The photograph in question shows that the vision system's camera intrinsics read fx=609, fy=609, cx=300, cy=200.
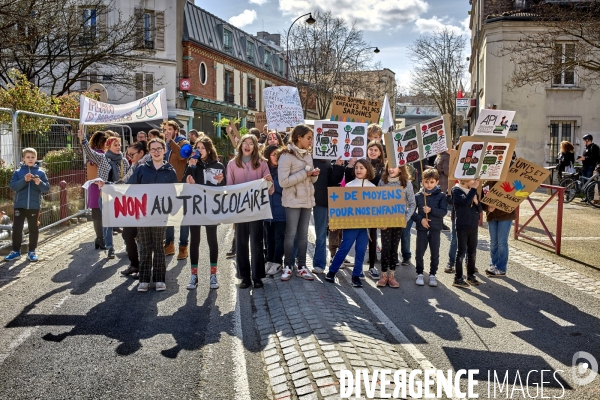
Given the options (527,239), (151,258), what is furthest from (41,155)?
(527,239)

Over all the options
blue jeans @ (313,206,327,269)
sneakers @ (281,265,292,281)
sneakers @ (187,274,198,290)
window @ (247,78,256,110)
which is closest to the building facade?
blue jeans @ (313,206,327,269)

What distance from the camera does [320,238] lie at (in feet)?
28.7

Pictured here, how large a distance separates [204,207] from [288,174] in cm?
119

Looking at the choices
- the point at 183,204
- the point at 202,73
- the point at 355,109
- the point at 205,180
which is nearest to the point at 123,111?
the point at 205,180

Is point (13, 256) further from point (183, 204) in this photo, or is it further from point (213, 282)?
point (213, 282)

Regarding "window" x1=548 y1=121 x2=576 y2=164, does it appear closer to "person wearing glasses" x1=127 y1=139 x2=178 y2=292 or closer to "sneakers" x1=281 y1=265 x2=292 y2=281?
"sneakers" x1=281 y1=265 x2=292 y2=281

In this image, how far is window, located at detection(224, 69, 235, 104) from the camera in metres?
45.8

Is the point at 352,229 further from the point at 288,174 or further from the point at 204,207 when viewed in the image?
the point at 204,207

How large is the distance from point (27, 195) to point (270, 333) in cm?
535

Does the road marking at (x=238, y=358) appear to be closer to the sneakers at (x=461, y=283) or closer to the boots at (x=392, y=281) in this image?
the boots at (x=392, y=281)

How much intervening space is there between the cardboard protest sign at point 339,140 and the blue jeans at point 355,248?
1.49m

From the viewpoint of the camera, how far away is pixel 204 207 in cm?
766

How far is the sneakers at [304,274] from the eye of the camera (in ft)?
26.4

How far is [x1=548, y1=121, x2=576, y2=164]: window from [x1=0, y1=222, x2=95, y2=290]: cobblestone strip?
20.2m
